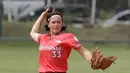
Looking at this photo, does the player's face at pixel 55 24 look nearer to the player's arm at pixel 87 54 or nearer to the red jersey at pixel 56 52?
the red jersey at pixel 56 52

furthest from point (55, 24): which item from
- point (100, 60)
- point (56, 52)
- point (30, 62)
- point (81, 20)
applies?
point (81, 20)

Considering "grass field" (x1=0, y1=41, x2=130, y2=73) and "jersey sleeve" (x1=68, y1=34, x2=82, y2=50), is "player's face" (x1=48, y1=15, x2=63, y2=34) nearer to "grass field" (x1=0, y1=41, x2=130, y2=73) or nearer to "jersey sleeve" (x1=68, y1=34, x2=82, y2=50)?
"jersey sleeve" (x1=68, y1=34, x2=82, y2=50)

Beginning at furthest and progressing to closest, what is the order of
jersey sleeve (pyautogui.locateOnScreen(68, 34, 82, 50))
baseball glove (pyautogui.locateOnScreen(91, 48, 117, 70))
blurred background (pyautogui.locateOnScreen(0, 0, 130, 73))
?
1. blurred background (pyautogui.locateOnScreen(0, 0, 130, 73))
2. jersey sleeve (pyautogui.locateOnScreen(68, 34, 82, 50))
3. baseball glove (pyautogui.locateOnScreen(91, 48, 117, 70))

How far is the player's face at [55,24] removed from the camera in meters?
4.89

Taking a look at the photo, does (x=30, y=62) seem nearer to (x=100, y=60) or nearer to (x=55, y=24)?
(x=55, y=24)

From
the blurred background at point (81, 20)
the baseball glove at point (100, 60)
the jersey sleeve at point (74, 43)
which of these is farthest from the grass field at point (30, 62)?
the baseball glove at point (100, 60)

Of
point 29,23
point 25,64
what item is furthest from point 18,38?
point 25,64

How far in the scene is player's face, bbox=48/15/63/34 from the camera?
4.89 metres

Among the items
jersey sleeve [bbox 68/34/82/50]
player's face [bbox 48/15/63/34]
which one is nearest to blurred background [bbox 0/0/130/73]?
player's face [bbox 48/15/63/34]

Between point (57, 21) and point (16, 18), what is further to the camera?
point (16, 18)

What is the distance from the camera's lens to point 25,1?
2077cm

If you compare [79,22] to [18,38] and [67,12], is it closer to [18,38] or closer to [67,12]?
[67,12]

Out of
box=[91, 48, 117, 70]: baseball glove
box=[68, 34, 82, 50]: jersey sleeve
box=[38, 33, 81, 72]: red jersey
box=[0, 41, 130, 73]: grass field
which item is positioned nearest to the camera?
box=[91, 48, 117, 70]: baseball glove

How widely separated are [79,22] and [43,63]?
51.7 feet
